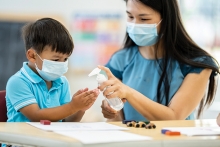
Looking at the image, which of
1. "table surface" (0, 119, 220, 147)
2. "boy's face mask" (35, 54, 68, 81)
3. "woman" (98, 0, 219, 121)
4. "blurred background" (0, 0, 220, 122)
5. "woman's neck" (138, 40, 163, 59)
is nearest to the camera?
"table surface" (0, 119, 220, 147)

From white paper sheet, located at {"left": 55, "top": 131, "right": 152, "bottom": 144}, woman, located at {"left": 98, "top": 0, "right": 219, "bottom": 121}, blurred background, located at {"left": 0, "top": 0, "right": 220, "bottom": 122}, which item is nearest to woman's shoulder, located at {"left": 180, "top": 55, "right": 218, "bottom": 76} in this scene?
woman, located at {"left": 98, "top": 0, "right": 219, "bottom": 121}

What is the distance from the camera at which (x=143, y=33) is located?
192 cm

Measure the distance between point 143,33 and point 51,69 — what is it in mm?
541

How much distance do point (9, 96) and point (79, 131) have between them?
1.48 feet

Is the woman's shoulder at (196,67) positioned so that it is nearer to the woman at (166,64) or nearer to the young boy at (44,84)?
the woman at (166,64)

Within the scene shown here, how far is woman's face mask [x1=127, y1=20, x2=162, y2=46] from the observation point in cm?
192

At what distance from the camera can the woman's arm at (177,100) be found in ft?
5.45

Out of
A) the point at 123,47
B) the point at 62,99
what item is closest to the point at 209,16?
the point at 123,47

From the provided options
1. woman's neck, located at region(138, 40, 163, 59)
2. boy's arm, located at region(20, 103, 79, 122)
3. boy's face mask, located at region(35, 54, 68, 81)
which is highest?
boy's face mask, located at region(35, 54, 68, 81)

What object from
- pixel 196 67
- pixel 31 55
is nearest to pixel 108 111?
pixel 31 55

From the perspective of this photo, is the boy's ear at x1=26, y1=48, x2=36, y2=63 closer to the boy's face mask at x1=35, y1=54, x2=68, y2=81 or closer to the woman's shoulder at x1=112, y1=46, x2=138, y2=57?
the boy's face mask at x1=35, y1=54, x2=68, y2=81

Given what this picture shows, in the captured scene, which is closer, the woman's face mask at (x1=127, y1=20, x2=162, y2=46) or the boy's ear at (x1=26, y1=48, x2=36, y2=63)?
the boy's ear at (x1=26, y1=48, x2=36, y2=63)

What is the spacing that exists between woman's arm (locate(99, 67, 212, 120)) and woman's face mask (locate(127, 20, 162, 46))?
9.8 inches

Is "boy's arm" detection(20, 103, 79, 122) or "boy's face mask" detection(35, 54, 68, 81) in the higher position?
"boy's face mask" detection(35, 54, 68, 81)
